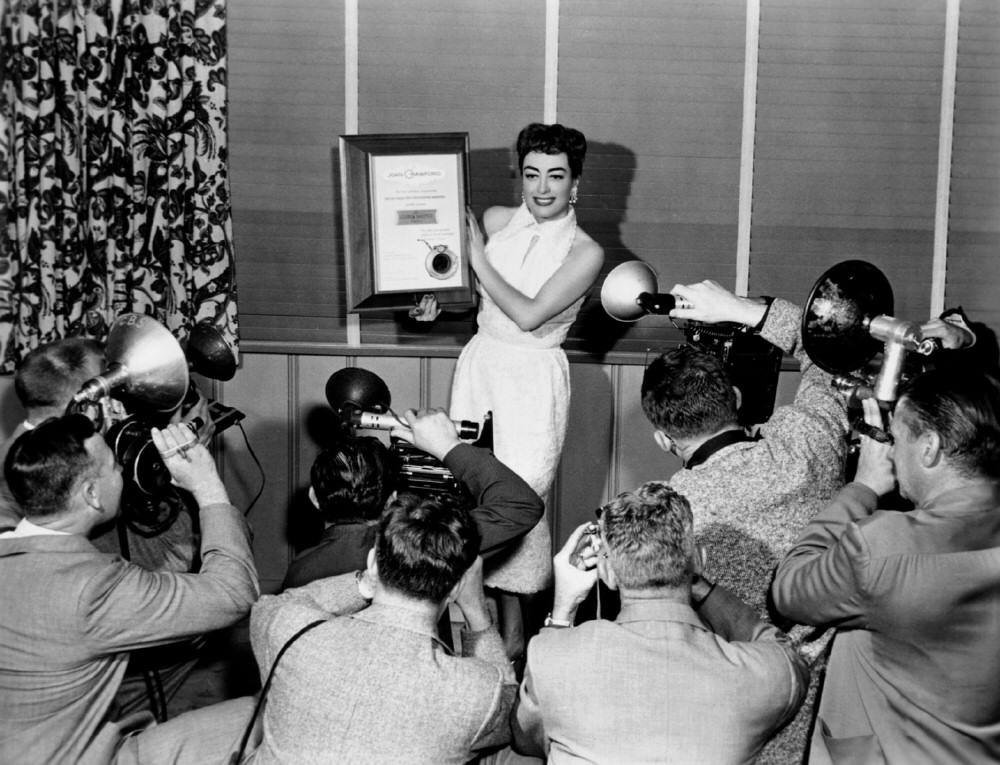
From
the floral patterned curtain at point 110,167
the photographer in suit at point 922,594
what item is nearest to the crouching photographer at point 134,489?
the floral patterned curtain at point 110,167

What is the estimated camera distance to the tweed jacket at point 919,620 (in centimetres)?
191

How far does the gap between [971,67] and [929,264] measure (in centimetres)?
80

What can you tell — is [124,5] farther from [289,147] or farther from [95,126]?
[289,147]

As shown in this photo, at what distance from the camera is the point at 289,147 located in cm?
439

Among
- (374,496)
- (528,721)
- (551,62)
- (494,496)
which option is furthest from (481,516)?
(551,62)

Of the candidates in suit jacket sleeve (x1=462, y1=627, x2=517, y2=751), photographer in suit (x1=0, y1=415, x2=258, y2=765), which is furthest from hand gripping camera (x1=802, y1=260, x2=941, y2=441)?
photographer in suit (x1=0, y1=415, x2=258, y2=765)

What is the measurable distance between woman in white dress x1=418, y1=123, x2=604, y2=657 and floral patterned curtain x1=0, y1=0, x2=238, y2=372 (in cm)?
112

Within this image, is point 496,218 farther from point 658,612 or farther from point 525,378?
point 658,612

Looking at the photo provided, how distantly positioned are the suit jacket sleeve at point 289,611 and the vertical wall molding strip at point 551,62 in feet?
8.44

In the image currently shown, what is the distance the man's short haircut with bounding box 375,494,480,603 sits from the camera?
1983 mm

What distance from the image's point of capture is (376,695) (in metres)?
1.90

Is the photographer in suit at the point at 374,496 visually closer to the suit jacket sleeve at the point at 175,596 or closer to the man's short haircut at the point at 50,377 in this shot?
the suit jacket sleeve at the point at 175,596

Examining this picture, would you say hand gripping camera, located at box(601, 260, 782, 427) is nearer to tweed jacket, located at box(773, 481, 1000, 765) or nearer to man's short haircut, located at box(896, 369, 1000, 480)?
man's short haircut, located at box(896, 369, 1000, 480)

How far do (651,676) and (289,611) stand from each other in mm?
675
